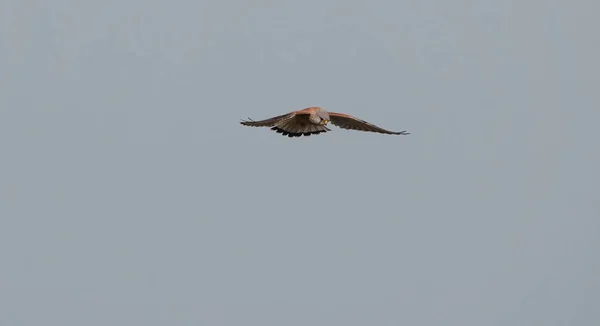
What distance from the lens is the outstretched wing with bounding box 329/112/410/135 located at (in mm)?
36562

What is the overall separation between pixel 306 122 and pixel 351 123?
6.63 feet

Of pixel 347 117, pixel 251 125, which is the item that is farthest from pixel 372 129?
pixel 251 125

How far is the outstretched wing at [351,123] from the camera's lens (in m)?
36.6

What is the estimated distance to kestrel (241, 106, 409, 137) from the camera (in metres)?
35.1

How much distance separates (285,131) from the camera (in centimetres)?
3606

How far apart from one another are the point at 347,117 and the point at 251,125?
295 centimetres

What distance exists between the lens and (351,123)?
37094 millimetres

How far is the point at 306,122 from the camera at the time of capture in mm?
35625

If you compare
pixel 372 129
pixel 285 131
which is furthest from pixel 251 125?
pixel 372 129

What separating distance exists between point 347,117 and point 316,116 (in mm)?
1833

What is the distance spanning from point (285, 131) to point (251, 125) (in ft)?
3.41

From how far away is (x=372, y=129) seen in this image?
37.0 m

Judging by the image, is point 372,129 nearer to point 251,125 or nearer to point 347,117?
point 347,117

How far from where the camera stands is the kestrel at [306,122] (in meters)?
35.1
